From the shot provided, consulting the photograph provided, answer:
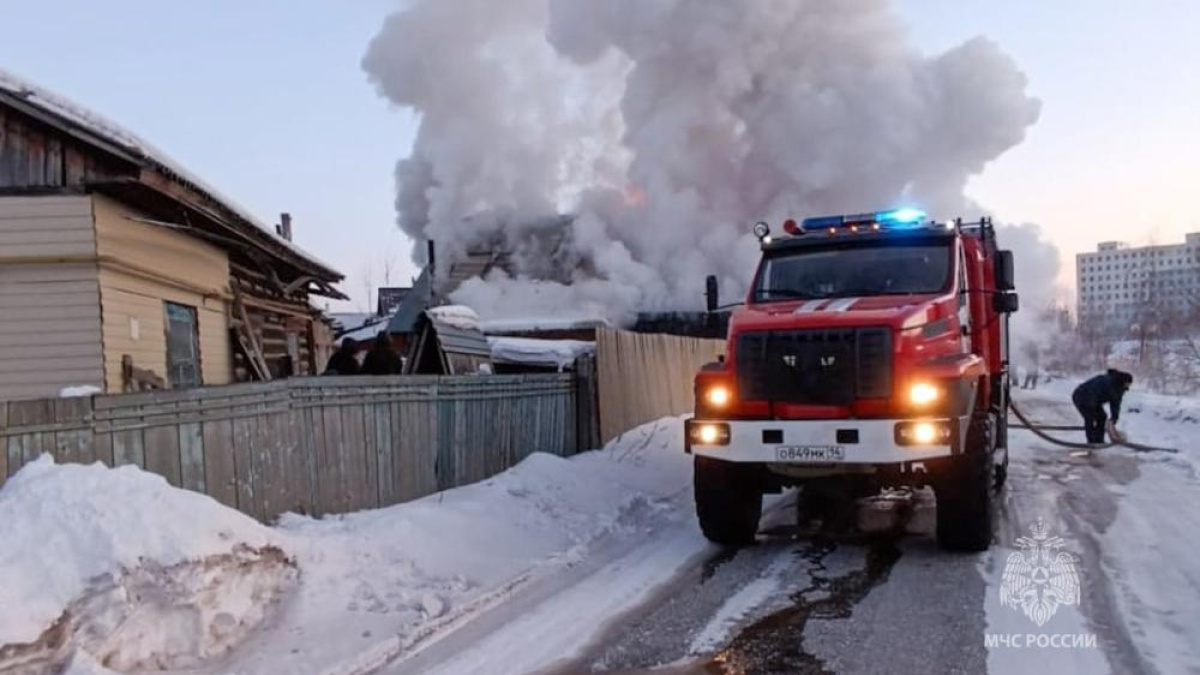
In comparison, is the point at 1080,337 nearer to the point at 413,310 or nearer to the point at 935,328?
the point at 413,310

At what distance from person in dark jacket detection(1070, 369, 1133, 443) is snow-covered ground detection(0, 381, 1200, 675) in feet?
22.2

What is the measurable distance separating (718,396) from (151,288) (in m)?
7.21

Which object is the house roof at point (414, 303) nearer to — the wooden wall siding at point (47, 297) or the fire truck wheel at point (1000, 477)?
the wooden wall siding at point (47, 297)

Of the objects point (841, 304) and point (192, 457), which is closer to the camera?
point (192, 457)

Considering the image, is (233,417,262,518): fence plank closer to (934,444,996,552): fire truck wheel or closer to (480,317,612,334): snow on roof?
(934,444,996,552): fire truck wheel

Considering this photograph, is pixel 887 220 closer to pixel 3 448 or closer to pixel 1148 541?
pixel 1148 541

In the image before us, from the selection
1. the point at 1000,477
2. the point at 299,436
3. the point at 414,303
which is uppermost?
the point at 414,303

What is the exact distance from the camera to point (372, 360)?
1146 cm

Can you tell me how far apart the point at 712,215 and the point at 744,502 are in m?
18.5

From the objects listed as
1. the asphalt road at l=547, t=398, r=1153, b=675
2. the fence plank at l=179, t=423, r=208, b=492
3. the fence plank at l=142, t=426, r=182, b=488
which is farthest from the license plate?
the fence plank at l=142, t=426, r=182, b=488

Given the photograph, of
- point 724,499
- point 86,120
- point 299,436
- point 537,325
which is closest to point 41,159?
point 86,120

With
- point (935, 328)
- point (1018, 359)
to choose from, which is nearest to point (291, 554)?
point (935, 328)

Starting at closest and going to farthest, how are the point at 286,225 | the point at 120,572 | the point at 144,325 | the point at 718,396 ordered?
the point at 120,572
the point at 718,396
the point at 144,325
the point at 286,225

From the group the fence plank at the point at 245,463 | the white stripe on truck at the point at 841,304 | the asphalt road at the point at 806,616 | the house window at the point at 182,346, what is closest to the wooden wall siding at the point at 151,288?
the house window at the point at 182,346
